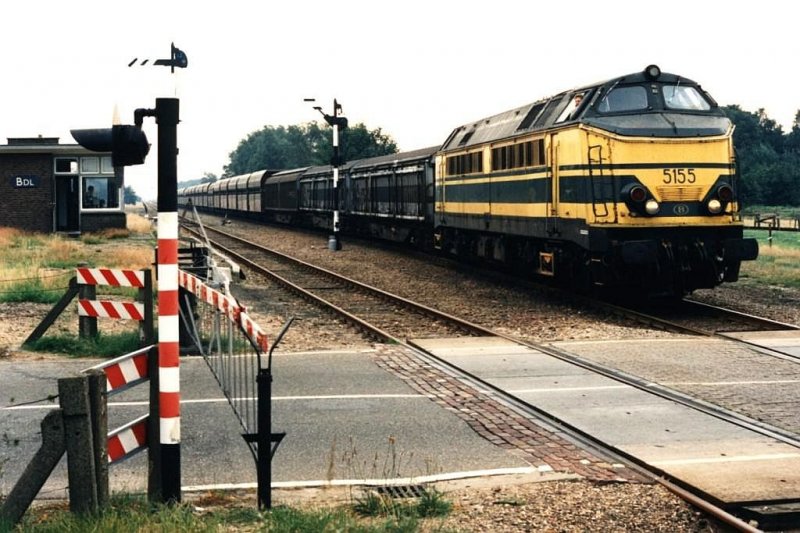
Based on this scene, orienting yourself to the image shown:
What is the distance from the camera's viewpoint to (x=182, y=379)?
11469mm

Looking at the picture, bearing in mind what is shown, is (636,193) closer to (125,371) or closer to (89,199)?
(125,371)

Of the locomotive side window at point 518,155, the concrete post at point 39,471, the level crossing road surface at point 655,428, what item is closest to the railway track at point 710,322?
the locomotive side window at point 518,155

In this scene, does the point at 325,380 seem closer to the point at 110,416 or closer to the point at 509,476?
the point at 110,416

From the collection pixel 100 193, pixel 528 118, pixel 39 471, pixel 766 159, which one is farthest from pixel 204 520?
pixel 766 159

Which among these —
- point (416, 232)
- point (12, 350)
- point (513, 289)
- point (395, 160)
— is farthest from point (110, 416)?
point (395, 160)

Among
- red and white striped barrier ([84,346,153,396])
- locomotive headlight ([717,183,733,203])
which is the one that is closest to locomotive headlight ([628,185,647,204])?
locomotive headlight ([717,183,733,203])

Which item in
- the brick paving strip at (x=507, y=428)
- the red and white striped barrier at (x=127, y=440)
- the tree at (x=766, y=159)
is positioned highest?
the tree at (x=766, y=159)

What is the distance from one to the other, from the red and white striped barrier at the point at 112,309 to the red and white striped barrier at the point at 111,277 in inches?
9.9

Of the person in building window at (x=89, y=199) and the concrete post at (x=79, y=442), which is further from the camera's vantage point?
the person in building window at (x=89, y=199)

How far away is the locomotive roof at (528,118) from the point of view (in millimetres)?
17923

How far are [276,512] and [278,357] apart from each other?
22.5ft

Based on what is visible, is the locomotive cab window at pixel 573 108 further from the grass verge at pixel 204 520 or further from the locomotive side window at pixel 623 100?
the grass verge at pixel 204 520

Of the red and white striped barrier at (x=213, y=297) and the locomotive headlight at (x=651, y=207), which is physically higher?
the locomotive headlight at (x=651, y=207)

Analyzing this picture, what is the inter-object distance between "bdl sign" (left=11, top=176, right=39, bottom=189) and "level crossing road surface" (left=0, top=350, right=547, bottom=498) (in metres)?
30.9
